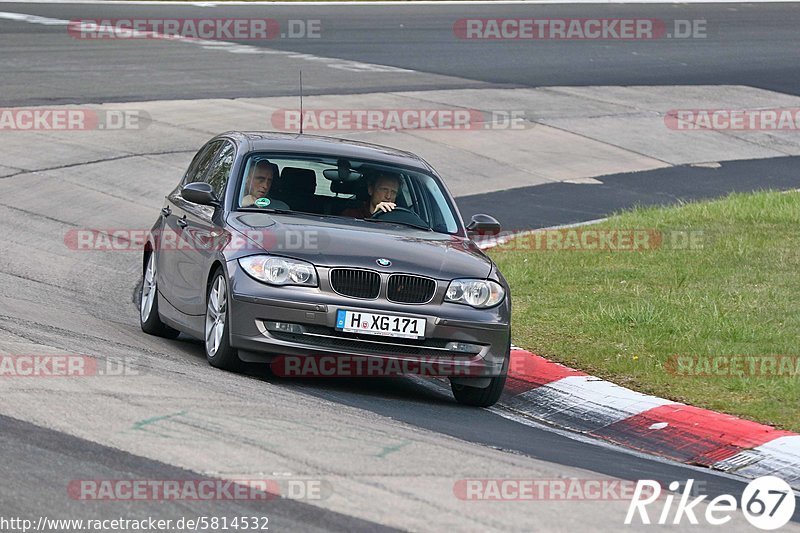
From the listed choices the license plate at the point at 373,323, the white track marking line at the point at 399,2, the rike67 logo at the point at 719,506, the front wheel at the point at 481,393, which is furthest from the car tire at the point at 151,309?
the white track marking line at the point at 399,2

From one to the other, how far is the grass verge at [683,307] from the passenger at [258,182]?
2.26 meters

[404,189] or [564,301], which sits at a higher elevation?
[404,189]

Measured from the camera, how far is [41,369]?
7.91 m

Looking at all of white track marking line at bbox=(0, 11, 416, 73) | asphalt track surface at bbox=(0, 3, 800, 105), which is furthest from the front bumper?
white track marking line at bbox=(0, 11, 416, 73)

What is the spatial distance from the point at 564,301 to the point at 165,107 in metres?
11.7

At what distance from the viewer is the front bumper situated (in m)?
8.90

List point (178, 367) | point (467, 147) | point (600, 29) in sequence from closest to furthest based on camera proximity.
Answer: point (178, 367) → point (467, 147) → point (600, 29)

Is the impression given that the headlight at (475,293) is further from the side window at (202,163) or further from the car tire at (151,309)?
the side window at (202,163)

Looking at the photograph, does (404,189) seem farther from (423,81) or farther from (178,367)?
(423,81)

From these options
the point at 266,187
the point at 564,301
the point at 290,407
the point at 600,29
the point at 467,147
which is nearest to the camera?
the point at 290,407

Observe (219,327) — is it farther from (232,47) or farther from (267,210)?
(232,47)

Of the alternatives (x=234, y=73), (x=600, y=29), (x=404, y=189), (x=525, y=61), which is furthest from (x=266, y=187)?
(x=600, y=29)

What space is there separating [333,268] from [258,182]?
55.1 inches

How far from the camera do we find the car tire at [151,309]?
10.9m
